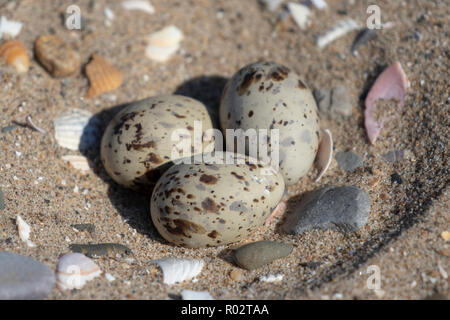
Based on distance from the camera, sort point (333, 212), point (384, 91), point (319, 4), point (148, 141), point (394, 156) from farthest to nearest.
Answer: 1. point (319, 4)
2. point (384, 91)
3. point (394, 156)
4. point (148, 141)
5. point (333, 212)

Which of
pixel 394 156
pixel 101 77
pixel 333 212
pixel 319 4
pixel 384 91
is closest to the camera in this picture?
pixel 333 212

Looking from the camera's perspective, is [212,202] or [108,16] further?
[108,16]

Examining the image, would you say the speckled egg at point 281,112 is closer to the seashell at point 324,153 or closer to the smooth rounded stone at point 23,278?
the seashell at point 324,153

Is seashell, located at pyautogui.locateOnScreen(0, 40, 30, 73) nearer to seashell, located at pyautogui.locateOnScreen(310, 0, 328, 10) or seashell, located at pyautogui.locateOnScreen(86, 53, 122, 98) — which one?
seashell, located at pyautogui.locateOnScreen(86, 53, 122, 98)

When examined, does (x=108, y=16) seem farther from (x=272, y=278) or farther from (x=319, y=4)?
(x=272, y=278)

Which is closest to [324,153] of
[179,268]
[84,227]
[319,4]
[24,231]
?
[179,268]

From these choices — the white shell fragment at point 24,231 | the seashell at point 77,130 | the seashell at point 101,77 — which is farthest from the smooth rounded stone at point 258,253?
the seashell at point 101,77
